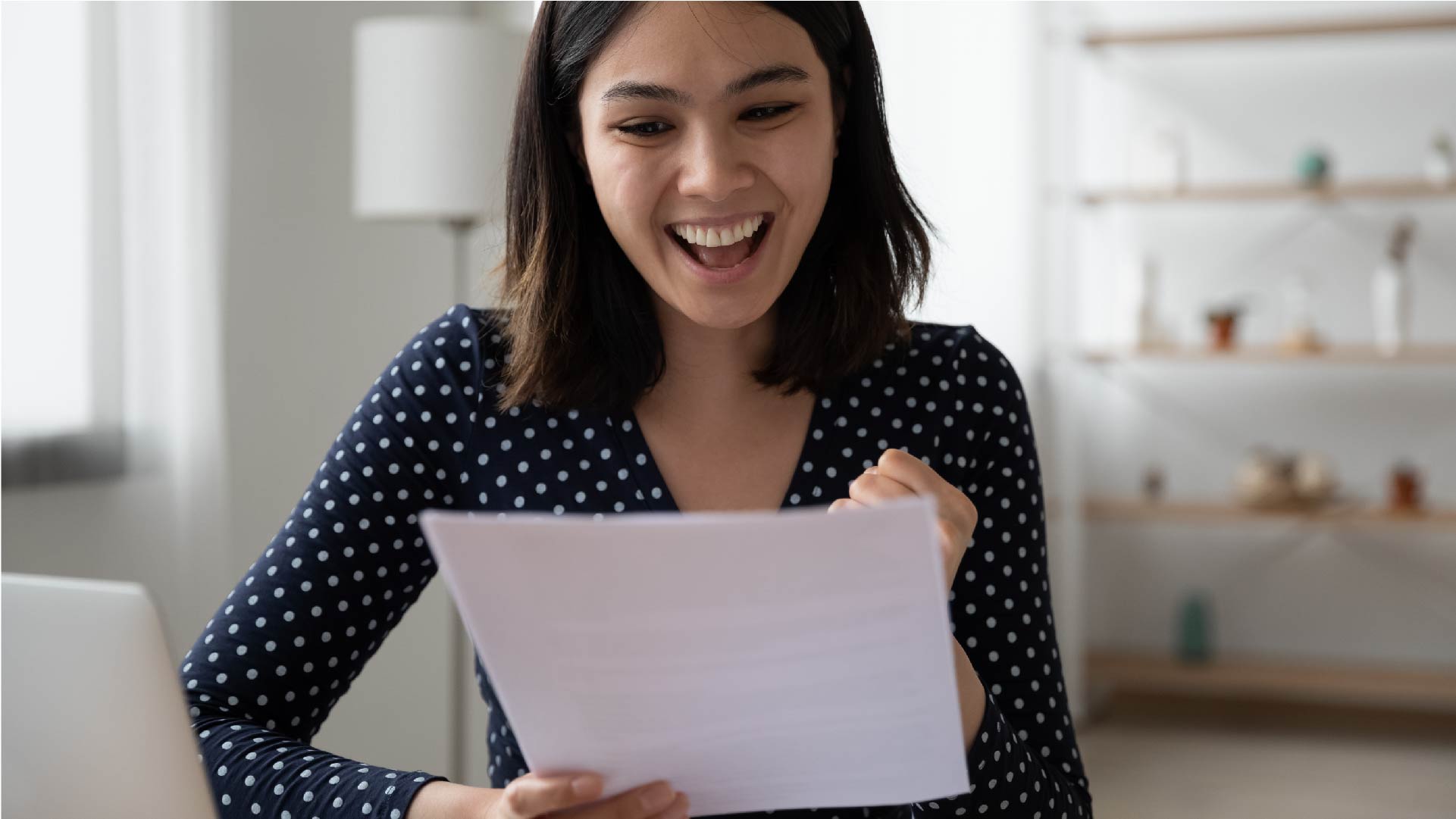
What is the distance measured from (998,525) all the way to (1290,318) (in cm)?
355

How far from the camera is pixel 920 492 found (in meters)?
0.91

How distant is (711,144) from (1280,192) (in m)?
3.62

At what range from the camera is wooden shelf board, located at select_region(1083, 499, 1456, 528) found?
4.13m

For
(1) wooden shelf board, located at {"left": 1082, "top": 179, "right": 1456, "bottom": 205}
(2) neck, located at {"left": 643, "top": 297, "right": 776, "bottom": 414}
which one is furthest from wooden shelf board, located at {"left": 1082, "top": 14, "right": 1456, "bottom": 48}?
(2) neck, located at {"left": 643, "top": 297, "right": 776, "bottom": 414}

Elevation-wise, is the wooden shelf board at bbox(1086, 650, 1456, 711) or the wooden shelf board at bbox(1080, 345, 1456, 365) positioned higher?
the wooden shelf board at bbox(1080, 345, 1456, 365)

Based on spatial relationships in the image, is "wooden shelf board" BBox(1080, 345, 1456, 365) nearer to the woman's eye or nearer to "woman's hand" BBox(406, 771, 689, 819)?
the woman's eye

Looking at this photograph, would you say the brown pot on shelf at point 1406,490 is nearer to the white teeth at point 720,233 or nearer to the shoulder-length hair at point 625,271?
the shoulder-length hair at point 625,271

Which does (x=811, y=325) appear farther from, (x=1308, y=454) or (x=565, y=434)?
(x=1308, y=454)

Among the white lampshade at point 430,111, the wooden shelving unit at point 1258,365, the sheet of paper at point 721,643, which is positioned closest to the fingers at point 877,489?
the sheet of paper at point 721,643

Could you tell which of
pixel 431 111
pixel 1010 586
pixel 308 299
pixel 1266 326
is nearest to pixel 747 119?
pixel 1010 586

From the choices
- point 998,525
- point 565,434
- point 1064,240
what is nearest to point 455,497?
point 565,434

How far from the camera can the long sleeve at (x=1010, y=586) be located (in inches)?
47.0

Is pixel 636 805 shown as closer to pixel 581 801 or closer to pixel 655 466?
pixel 581 801

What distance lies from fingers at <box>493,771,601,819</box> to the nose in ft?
1.57
